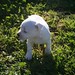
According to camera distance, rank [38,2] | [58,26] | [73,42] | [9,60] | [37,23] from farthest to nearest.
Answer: [38,2] < [58,26] < [73,42] < [9,60] < [37,23]

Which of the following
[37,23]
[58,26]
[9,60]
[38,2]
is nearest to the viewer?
[37,23]

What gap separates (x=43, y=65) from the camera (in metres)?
5.48

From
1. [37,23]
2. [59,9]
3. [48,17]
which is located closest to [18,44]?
[37,23]

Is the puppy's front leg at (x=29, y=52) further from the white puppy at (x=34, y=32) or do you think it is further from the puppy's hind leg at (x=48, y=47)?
the puppy's hind leg at (x=48, y=47)

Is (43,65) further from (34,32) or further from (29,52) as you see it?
(34,32)

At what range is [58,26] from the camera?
7.01 metres

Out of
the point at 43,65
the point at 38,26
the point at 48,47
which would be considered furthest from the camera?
the point at 48,47

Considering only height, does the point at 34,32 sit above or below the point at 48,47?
above

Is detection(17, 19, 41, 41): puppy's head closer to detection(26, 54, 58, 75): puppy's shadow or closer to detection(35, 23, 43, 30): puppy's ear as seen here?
detection(35, 23, 43, 30): puppy's ear

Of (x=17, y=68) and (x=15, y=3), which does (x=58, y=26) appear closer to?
(x=15, y=3)

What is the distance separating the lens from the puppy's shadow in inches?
210

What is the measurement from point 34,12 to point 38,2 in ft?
2.42

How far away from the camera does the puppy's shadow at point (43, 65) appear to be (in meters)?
5.33

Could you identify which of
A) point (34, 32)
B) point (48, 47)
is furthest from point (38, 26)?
point (48, 47)
